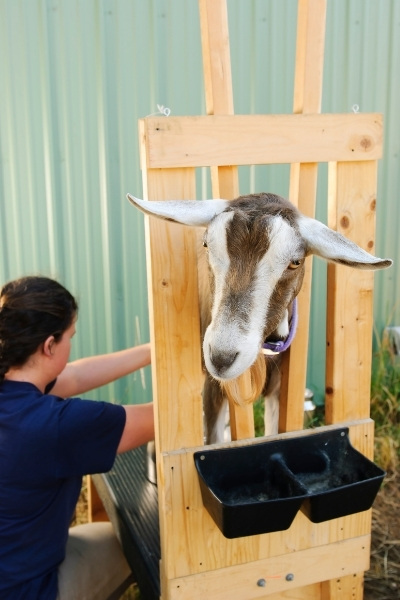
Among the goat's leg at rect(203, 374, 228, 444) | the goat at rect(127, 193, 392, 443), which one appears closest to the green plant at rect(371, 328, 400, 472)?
the goat's leg at rect(203, 374, 228, 444)

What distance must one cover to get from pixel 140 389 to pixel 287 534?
86.4 inches

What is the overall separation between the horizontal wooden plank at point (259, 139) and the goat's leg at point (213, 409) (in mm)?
1075

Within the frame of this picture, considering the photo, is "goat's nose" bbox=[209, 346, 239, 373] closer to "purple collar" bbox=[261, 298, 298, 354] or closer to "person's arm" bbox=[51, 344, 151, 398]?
"purple collar" bbox=[261, 298, 298, 354]

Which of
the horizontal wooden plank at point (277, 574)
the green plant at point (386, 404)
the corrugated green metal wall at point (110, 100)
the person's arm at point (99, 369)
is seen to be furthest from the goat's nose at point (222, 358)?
the green plant at point (386, 404)

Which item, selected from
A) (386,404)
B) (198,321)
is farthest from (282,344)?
(386,404)

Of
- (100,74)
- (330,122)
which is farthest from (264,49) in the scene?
(330,122)

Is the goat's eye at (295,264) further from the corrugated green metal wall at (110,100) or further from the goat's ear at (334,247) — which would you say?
the corrugated green metal wall at (110,100)

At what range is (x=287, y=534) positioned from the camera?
6.89 feet

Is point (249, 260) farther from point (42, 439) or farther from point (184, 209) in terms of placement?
point (42, 439)

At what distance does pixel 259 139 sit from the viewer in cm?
182

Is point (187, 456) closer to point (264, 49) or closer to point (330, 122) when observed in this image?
point (330, 122)

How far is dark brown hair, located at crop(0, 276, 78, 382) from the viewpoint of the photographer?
2012 millimetres

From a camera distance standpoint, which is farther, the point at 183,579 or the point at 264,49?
the point at 264,49

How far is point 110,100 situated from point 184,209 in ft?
7.31
